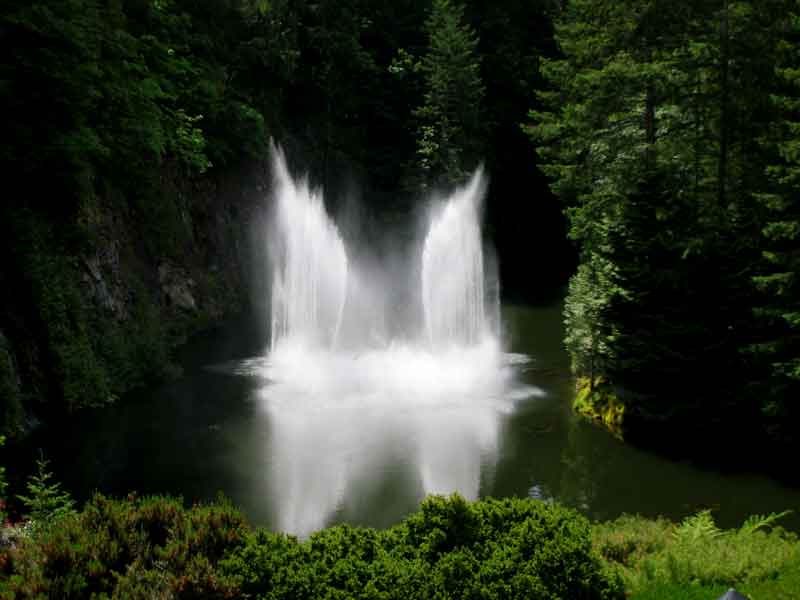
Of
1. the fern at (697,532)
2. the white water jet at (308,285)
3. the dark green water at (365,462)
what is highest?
the white water jet at (308,285)

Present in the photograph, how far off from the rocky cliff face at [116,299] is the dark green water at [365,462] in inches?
37.8

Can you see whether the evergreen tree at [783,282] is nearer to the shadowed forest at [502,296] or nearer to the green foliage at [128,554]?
the shadowed forest at [502,296]

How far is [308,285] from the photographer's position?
90.7ft

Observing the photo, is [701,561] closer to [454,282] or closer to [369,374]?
[369,374]

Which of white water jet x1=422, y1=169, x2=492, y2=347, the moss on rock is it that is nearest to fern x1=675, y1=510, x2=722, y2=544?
the moss on rock

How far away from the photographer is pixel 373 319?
2919 centimetres

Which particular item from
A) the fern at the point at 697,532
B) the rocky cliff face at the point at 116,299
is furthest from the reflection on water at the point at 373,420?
the fern at the point at 697,532

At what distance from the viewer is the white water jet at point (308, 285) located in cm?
2620

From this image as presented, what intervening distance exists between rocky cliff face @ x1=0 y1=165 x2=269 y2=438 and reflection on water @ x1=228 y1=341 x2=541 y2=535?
11.6ft

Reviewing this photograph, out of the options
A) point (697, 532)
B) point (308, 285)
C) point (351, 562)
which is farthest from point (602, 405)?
point (308, 285)

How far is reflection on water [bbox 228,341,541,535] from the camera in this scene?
40.8 feet

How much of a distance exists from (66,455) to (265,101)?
26325 millimetres

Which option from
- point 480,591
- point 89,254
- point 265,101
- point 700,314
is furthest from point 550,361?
point 265,101

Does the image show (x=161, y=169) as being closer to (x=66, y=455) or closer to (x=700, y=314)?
(x=66, y=455)
